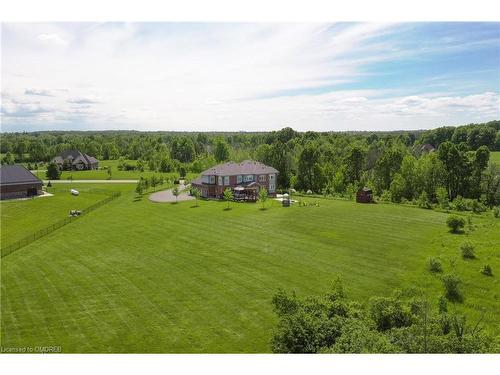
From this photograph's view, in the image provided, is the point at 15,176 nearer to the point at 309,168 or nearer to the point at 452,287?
the point at 309,168

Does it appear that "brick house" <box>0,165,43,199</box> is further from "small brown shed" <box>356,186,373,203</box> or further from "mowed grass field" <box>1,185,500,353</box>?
"small brown shed" <box>356,186,373,203</box>

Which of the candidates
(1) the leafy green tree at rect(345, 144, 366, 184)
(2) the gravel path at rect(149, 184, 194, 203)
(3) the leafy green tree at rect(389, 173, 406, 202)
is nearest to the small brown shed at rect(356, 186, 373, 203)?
(3) the leafy green tree at rect(389, 173, 406, 202)

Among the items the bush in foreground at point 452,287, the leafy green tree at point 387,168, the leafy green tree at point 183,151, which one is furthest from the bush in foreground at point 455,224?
the leafy green tree at point 183,151

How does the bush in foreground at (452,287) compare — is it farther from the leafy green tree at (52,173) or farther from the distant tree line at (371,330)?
the leafy green tree at (52,173)

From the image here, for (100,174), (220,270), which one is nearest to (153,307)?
(220,270)
